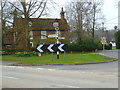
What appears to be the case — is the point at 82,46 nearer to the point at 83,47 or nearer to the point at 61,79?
the point at 83,47

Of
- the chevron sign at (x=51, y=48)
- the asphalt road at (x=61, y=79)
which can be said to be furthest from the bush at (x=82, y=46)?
the asphalt road at (x=61, y=79)

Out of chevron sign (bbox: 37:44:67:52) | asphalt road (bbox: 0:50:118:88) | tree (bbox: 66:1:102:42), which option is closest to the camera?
asphalt road (bbox: 0:50:118:88)

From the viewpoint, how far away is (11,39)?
174 feet

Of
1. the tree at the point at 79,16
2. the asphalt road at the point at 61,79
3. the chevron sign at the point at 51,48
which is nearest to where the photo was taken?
the asphalt road at the point at 61,79

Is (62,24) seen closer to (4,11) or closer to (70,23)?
(70,23)

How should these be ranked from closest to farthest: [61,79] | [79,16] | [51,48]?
[61,79] < [51,48] < [79,16]

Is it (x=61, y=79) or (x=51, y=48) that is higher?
(x=51, y=48)

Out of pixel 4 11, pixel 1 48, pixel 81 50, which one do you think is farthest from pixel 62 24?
pixel 4 11

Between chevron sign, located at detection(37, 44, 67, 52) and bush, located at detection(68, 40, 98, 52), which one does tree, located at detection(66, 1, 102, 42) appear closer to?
bush, located at detection(68, 40, 98, 52)

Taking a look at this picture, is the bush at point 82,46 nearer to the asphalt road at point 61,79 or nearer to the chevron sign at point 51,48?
the chevron sign at point 51,48

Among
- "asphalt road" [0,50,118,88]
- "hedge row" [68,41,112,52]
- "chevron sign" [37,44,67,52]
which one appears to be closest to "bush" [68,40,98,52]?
"hedge row" [68,41,112,52]

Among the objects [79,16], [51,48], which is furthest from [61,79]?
[79,16]

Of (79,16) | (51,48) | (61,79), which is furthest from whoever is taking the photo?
(79,16)

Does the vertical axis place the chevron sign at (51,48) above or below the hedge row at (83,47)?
above
